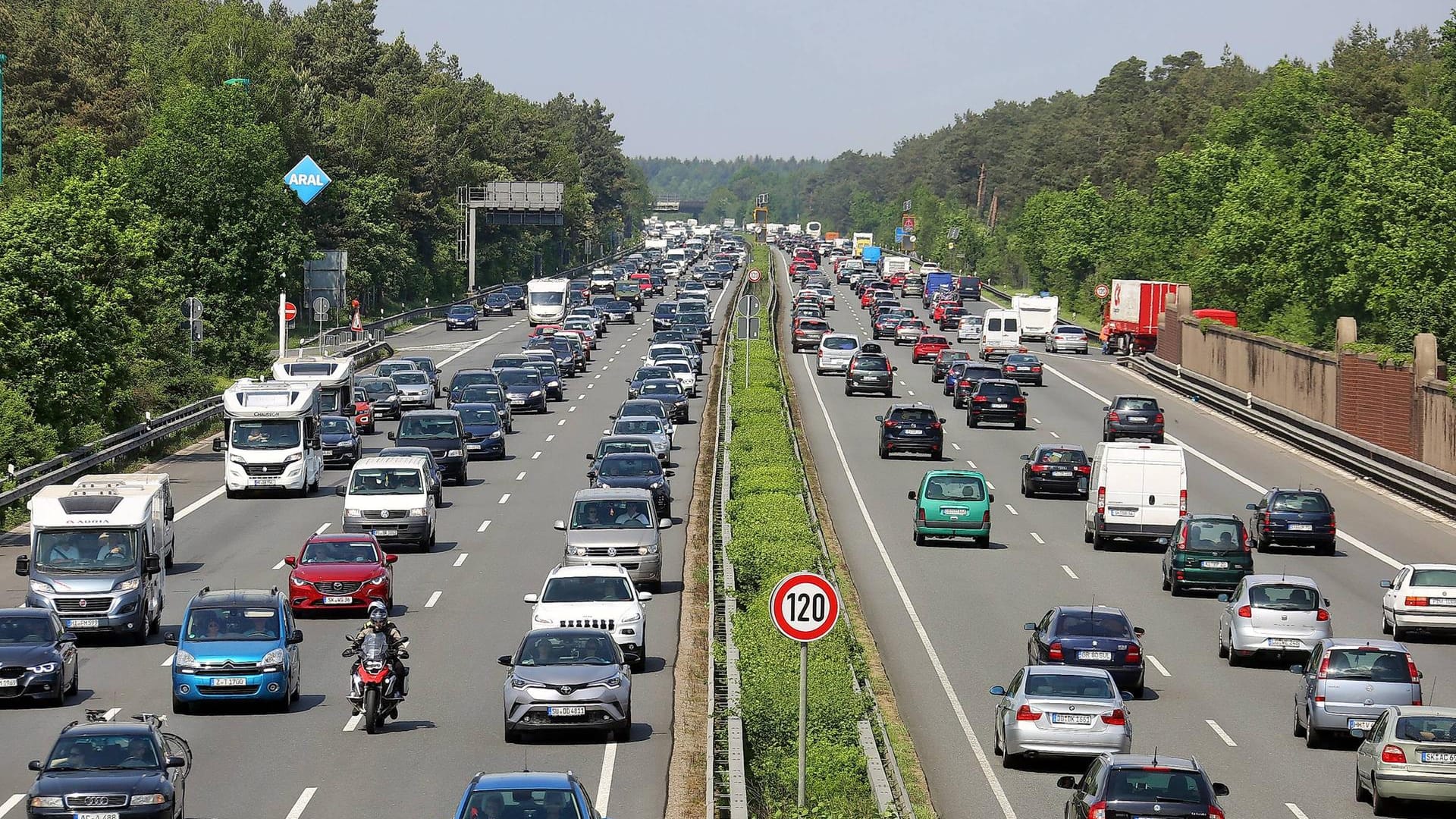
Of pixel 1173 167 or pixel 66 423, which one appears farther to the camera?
pixel 1173 167

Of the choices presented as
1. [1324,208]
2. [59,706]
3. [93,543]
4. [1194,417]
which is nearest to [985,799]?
[59,706]

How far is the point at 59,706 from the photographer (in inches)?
991

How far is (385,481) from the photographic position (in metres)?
39.8

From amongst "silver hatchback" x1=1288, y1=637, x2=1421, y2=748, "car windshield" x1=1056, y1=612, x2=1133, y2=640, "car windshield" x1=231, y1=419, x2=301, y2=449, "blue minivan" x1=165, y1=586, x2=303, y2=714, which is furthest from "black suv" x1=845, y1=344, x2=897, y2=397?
"blue minivan" x1=165, y1=586, x2=303, y2=714

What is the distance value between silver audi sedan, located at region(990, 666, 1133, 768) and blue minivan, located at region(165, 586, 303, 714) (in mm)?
9065

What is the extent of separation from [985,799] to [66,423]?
37642 millimetres

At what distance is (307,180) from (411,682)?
→ 6544 centimetres

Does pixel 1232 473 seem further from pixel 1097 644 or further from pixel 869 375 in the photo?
pixel 1097 644

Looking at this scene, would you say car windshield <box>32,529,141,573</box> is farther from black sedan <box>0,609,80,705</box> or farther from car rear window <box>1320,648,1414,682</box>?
car rear window <box>1320,648,1414,682</box>

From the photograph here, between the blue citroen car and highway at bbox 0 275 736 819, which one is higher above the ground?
the blue citroen car

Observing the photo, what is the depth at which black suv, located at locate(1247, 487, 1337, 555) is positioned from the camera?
4131 cm

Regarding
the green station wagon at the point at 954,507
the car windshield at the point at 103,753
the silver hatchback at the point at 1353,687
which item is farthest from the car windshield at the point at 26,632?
the green station wagon at the point at 954,507

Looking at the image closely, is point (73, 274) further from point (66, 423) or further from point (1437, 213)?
point (1437, 213)

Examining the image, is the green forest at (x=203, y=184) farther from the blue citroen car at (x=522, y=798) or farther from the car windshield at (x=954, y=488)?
the blue citroen car at (x=522, y=798)
